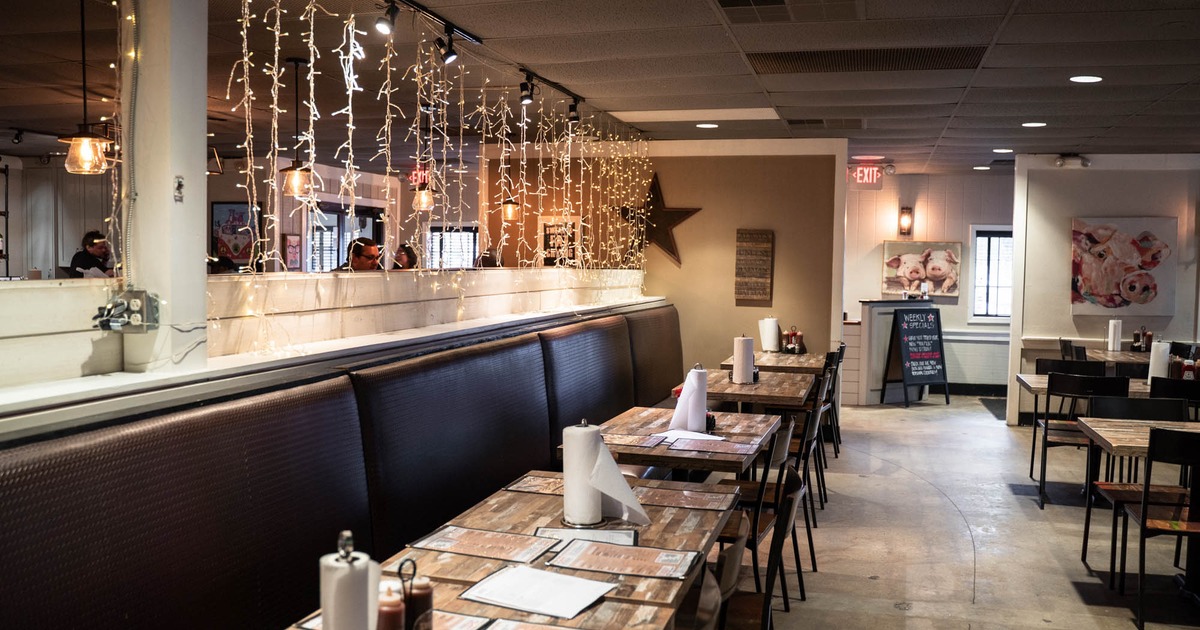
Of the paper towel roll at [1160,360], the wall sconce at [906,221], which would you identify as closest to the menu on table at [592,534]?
the paper towel roll at [1160,360]

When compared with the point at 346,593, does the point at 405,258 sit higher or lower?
higher

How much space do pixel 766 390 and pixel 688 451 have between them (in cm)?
207

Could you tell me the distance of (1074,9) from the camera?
435cm

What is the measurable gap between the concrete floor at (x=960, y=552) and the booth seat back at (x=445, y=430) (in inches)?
55.4

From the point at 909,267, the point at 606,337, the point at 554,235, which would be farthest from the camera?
the point at 909,267

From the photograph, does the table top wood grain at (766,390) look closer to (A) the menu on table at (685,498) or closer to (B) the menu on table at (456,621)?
(A) the menu on table at (685,498)

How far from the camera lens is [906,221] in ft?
40.9

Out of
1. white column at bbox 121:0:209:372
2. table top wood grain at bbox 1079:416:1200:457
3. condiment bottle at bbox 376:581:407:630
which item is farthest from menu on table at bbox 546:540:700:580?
table top wood grain at bbox 1079:416:1200:457

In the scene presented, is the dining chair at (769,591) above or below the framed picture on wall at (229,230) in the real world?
below

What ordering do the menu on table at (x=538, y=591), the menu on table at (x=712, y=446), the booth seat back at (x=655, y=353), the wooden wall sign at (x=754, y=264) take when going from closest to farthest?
the menu on table at (x=538, y=591)
the menu on table at (x=712, y=446)
the booth seat back at (x=655, y=353)
the wooden wall sign at (x=754, y=264)

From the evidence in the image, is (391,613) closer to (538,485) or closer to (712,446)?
(538,485)

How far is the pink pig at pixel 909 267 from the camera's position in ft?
41.0

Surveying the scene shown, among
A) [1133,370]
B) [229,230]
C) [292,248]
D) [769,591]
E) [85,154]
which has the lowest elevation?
[769,591]

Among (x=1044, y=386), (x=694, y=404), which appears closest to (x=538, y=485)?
(x=694, y=404)
